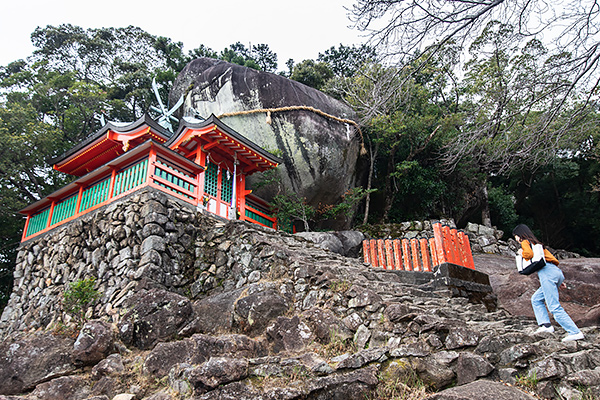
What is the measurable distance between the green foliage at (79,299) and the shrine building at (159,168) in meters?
2.37

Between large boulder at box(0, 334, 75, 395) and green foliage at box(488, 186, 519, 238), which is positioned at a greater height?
green foliage at box(488, 186, 519, 238)

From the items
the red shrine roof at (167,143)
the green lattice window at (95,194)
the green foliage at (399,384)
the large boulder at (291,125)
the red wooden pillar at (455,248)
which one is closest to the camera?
the green foliage at (399,384)

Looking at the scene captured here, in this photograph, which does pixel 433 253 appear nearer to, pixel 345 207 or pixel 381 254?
pixel 381 254

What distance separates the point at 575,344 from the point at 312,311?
3458 mm

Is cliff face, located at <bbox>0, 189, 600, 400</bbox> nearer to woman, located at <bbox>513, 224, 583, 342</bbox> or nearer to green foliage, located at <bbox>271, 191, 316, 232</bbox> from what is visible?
woman, located at <bbox>513, 224, 583, 342</bbox>

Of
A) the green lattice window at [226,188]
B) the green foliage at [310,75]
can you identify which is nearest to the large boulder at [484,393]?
the green lattice window at [226,188]

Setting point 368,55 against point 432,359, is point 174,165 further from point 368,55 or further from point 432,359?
point 432,359

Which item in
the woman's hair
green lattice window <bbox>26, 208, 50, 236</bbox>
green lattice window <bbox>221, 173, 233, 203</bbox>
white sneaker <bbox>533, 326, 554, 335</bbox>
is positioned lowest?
white sneaker <bbox>533, 326, 554, 335</bbox>

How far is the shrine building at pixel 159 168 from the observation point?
9.75 m

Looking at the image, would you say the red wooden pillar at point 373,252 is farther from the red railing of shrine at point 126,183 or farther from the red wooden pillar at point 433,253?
the red railing of shrine at point 126,183

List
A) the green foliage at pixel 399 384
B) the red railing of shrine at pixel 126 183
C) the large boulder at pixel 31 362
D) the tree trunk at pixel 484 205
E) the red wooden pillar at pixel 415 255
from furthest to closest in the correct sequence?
the tree trunk at pixel 484 205, the red railing of shrine at pixel 126 183, the red wooden pillar at pixel 415 255, the large boulder at pixel 31 362, the green foliage at pixel 399 384

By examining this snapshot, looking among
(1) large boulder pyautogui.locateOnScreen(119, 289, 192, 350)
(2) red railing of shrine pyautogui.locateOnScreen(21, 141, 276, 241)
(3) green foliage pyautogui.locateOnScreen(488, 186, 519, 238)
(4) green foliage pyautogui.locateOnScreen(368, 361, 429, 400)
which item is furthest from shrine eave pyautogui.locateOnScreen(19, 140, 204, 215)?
(3) green foliage pyautogui.locateOnScreen(488, 186, 519, 238)

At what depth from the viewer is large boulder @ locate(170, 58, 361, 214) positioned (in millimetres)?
15680

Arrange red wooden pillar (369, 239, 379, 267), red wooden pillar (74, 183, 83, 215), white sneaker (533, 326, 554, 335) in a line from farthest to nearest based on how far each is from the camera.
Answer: red wooden pillar (74, 183, 83, 215) → red wooden pillar (369, 239, 379, 267) → white sneaker (533, 326, 554, 335)
